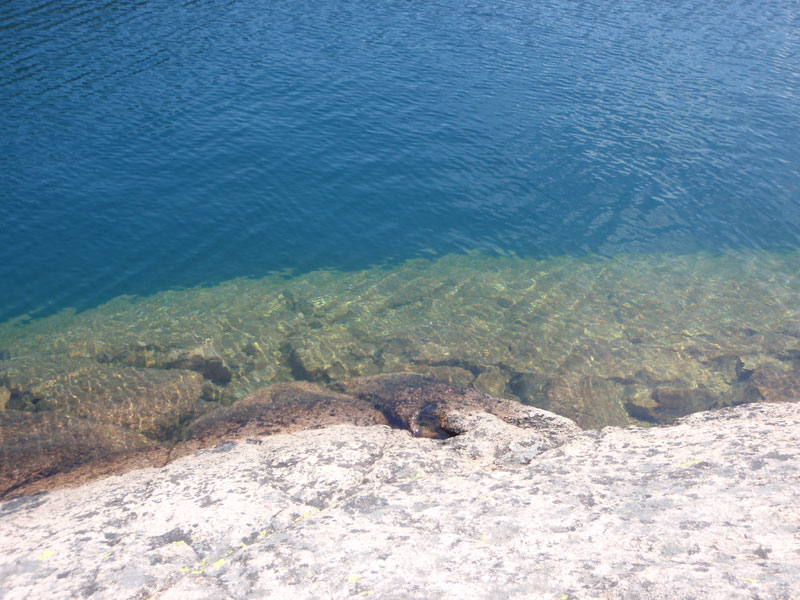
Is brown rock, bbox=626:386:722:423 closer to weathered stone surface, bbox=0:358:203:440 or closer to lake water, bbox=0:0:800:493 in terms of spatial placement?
lake water, bbox=0:0:800:493

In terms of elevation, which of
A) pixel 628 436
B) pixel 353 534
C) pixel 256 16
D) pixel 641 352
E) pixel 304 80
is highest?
pixel 256 16

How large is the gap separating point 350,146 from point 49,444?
19.9 meters

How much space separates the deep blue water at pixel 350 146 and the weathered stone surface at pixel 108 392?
4150mm

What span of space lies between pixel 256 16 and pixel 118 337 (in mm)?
33376

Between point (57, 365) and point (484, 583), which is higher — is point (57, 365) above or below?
below

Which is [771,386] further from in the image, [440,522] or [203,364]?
[203,364]

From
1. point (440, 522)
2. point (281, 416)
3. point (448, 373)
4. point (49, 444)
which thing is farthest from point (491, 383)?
point (49, 444)

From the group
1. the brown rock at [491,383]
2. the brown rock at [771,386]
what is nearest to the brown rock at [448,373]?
the brown rock at [491,383]

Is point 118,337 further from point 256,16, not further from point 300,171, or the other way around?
point 256,16

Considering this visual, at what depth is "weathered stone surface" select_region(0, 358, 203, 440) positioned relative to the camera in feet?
40.0

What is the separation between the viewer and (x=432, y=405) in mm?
10953

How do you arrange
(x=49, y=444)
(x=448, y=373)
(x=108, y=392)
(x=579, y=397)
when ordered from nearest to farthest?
(x=49, y=444)
(x=108, y=392)
(x=579, y=397)
(x=448, y=373)

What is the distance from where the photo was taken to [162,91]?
95.8 ft

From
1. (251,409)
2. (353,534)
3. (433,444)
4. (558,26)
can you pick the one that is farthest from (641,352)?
(558,26)
